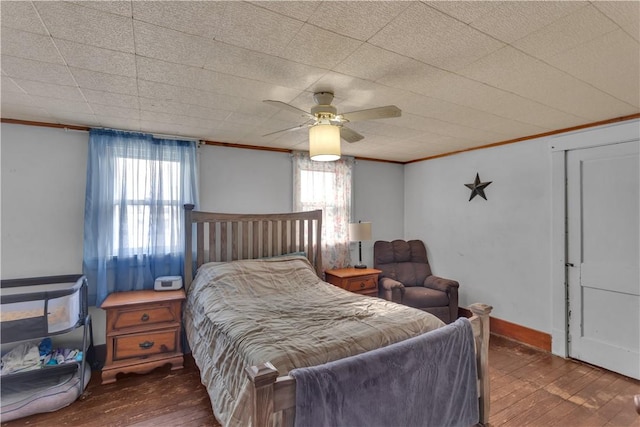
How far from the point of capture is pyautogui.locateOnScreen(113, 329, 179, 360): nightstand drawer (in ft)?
9.39

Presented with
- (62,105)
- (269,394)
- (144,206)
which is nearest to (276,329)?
(269,394)

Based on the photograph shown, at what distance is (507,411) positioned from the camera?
2.41 metres

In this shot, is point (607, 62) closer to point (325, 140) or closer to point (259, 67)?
point (325, 140)

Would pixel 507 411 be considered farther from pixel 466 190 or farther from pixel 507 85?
pixel 466 190

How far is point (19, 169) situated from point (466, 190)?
4.86m

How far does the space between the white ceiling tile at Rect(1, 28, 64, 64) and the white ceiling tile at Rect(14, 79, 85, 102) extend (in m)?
0.42

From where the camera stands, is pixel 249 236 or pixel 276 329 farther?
pixel 249 236

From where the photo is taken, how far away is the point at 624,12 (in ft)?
4.53

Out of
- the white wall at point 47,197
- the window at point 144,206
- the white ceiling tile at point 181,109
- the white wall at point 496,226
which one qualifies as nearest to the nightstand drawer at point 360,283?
the white wall at point 496,226

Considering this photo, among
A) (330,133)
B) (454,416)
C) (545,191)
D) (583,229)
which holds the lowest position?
(454,416)

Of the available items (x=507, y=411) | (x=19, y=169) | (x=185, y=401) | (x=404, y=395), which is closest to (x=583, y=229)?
(x=507, y=411)

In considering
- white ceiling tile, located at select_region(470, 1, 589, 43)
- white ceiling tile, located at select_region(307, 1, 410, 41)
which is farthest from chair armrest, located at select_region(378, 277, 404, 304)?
white ceiling tile, located at select_region(307, 1, 410, 41)

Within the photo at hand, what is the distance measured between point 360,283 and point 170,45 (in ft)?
10.7

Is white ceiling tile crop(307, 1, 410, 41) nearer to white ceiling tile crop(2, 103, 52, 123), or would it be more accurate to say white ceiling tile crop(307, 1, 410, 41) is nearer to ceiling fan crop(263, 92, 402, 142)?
ceiling fan crop(263, 92, 402, 142)
